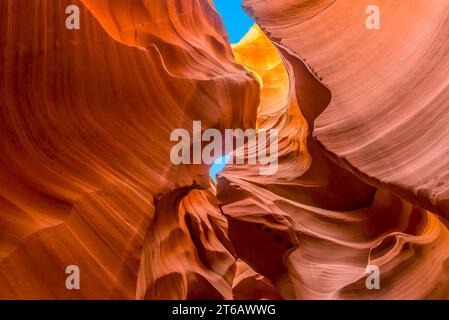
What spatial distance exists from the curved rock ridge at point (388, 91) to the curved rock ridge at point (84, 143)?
0.69 m

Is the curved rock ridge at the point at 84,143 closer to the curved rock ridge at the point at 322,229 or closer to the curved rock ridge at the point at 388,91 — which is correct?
the curved rock ridge at the point at 322,229

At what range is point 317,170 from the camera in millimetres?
2691

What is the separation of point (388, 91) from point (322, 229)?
0.83 m

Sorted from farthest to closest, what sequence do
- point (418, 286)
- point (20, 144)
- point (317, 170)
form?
point (317, 170) → point (20, 144) → point (418, 286)

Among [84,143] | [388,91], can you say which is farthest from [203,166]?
[388,91]

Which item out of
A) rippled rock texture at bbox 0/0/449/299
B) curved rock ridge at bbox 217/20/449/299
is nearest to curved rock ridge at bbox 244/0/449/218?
rippled rock texture at bbox 0/0/449/299

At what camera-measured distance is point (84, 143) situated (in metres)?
2.07

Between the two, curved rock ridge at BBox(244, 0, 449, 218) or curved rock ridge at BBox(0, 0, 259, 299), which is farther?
curved rock ridge at BBox(0, 0, 259, 299)

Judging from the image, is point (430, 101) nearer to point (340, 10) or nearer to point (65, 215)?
point (340, 10)

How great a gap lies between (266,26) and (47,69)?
1.09 metres

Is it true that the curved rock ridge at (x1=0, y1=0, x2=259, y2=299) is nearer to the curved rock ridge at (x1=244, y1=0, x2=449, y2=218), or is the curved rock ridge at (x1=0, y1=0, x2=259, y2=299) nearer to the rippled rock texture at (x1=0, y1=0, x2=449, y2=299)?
the rippled rock texture at (x1=0, y1=0, x2=449, y2=299)

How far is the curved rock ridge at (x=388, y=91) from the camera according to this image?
5.08 feet

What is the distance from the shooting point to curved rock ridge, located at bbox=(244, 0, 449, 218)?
1.55 meters
